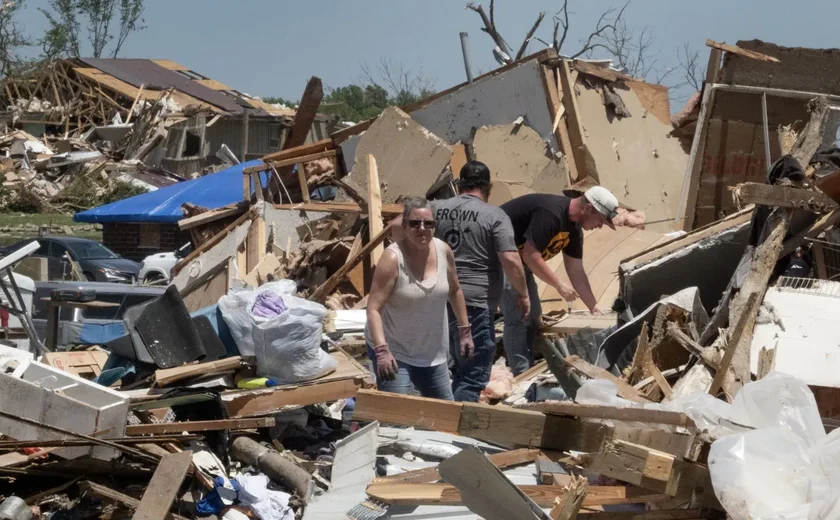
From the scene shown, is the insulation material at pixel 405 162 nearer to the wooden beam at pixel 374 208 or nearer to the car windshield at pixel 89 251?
the wooden beam at pixel 374 208

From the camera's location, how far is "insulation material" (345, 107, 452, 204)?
11.8 m

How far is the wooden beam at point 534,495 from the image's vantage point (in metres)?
3.92

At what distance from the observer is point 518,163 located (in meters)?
12.2

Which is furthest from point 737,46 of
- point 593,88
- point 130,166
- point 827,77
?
point 130,166

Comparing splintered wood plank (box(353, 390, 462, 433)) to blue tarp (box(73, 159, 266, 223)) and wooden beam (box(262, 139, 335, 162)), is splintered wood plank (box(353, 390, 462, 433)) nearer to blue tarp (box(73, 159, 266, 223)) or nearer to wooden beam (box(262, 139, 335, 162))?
wooden beam (box(262, 139, 335, 162))

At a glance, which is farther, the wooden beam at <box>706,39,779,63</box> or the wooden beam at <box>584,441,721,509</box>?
the wooden beam at <box>706,39,779,63</box>

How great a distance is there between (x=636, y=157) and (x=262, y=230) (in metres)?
4.60

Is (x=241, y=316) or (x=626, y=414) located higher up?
(x=626, y=414)

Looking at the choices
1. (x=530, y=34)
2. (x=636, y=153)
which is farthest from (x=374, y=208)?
(x=530, y=34)

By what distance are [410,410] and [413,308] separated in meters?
1.52

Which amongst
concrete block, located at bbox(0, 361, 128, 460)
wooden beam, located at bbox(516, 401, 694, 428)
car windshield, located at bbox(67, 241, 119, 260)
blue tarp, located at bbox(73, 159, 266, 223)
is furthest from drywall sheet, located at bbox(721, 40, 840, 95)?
blue tarp, located at bbox(73, 159, 266, 223)

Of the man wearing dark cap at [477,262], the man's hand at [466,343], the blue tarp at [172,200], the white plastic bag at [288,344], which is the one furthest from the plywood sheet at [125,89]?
the man's hand at [466,343]

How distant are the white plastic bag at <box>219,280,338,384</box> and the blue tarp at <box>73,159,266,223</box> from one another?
698 inches

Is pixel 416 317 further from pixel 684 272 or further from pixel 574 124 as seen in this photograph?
pixel 574 124
